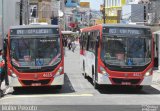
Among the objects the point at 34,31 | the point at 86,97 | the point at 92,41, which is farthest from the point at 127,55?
the point at 34,31

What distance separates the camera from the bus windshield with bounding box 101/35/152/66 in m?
20.2

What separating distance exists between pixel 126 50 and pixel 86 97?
9.70ft

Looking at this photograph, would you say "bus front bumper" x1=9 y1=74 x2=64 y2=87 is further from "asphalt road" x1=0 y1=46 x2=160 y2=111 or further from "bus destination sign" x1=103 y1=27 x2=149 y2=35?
"bus destination sign" x1=103 y1=27 x2=149 y2=35

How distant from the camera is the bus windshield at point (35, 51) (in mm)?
19969

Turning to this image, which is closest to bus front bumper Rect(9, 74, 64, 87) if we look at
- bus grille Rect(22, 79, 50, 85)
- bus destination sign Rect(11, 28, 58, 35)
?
bus grille Rect(22, 79, 50, 85)

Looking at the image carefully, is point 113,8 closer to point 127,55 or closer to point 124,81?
point 127,55

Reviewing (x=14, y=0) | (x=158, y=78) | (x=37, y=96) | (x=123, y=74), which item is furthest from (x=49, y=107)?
(x=14, y=0)

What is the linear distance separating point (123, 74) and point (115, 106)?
15.2ft

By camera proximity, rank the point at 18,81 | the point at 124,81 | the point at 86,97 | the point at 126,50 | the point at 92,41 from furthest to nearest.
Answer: the point at 92,41 < the point at 126,50 < the point at 124,81 < the point at 18,81 < the point at 86,97

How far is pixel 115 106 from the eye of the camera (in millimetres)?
15688

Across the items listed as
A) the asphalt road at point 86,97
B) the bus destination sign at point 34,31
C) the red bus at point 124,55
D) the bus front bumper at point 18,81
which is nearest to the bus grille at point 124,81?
the red bus at point 124,55

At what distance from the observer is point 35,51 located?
20.2 m

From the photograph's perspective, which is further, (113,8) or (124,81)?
(113,8)

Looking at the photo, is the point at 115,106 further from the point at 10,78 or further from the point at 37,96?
the point at 10,78
